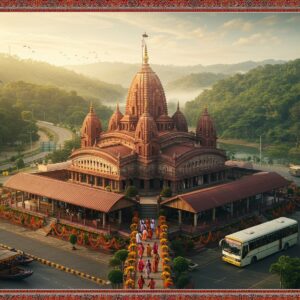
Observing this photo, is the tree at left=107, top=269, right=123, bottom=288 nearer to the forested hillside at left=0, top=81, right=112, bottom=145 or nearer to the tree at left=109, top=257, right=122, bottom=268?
the tree at left=109, top=257, right=122, bottom=268

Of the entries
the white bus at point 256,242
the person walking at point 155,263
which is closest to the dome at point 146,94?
the white bus at point 256,242

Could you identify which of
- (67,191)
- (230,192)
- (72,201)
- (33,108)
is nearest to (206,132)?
(230,192)

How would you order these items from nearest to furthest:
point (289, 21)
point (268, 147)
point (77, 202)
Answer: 1. point (289, 21)
2. point (77, 202)
3. point (268, 147)

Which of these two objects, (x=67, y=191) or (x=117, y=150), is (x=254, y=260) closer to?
(x=67, y=191)

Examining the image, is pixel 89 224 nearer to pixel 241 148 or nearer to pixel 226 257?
pixel 226 257

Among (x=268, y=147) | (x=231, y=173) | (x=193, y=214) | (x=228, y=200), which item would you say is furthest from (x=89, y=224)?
(x=268, y=147)

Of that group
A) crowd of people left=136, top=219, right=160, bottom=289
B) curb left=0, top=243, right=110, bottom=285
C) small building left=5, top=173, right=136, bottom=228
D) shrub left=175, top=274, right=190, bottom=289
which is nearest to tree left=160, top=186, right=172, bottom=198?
small building left=5, top=173, right=136, bottom=228
